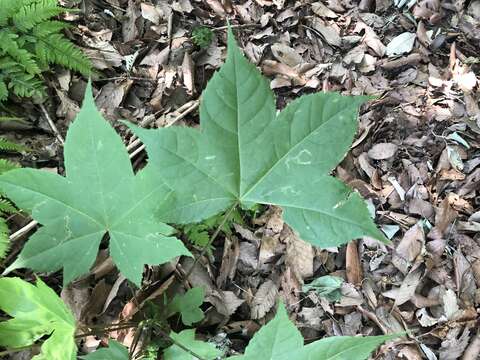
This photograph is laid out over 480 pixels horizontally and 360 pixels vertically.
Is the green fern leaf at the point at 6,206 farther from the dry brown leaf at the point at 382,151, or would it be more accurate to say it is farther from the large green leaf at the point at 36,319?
the dry brown leaf at the point at 382,151

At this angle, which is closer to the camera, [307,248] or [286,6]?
[307,248]

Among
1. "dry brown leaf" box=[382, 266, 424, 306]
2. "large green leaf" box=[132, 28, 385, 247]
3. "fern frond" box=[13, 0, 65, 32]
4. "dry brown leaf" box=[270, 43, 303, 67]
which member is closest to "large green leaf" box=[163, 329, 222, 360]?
"large green leaf" box=[132, 28, 385, 247]

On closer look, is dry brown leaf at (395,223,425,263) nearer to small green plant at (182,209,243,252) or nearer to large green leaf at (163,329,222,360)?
small green plant at (182,209,243,252)

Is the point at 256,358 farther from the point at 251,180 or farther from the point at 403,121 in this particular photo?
the point at 403,121

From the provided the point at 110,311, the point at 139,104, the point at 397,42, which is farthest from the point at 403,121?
the point at 110,311

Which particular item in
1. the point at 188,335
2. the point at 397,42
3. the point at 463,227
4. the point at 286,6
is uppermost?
→ the point at 286,6

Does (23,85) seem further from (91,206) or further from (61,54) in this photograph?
(91,206)

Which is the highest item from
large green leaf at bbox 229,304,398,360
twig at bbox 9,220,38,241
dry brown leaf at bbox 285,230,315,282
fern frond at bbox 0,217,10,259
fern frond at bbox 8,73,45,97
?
fern frond at bbox 8,73,45,97
